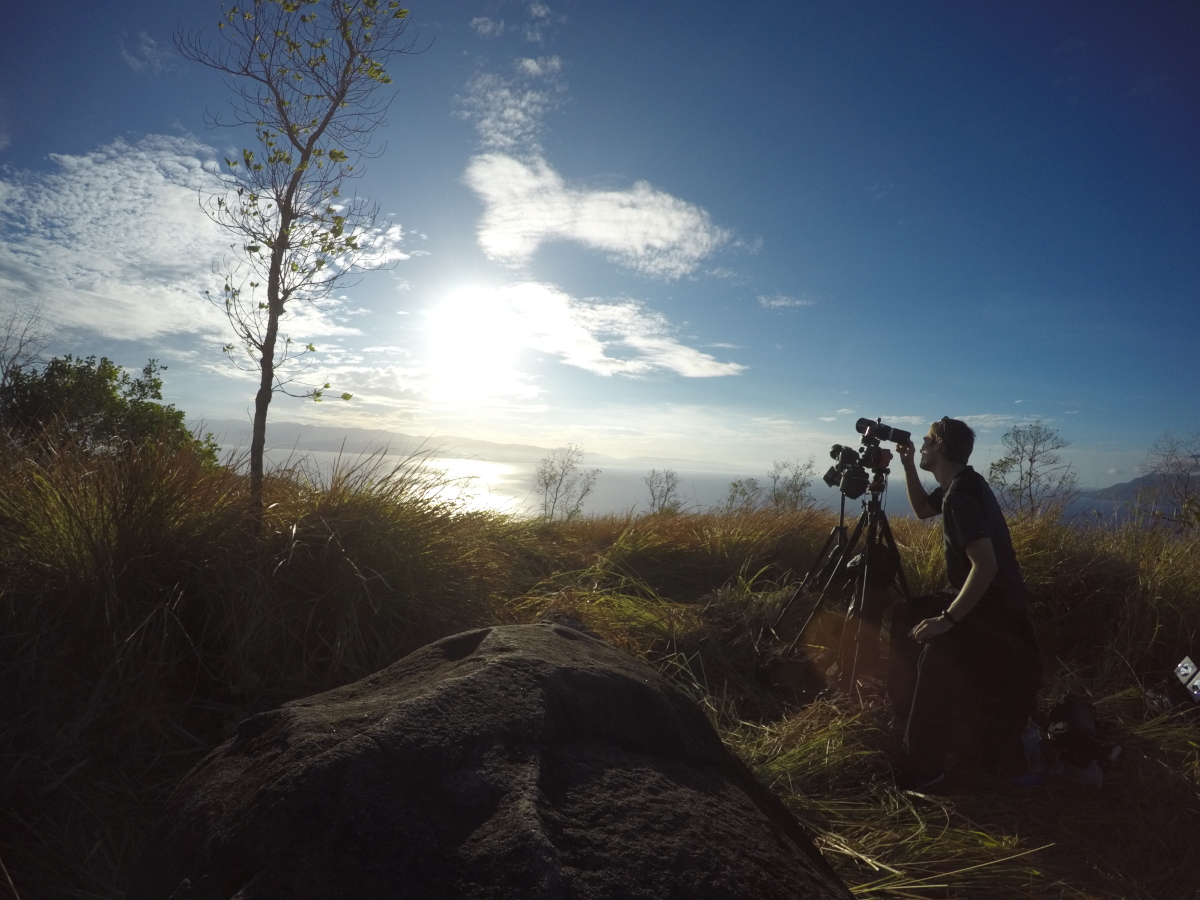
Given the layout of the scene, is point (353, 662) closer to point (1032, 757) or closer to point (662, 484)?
point (1032, 757)

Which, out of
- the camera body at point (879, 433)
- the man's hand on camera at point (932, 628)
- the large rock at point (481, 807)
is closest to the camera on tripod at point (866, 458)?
the camera body at point (879, 433)

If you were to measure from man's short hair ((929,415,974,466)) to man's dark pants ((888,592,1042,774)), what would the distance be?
29.3 inches

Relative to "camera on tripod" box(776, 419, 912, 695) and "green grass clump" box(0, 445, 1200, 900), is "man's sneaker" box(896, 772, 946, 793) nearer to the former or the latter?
"green grass clump" box(0, 445, 1200, 900)

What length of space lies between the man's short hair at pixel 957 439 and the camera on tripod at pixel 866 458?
0.41 m

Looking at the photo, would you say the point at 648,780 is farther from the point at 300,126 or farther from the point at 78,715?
the point at 300,126

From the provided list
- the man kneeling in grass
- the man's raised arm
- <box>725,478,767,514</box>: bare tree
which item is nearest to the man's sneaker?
the man kneeling in grass

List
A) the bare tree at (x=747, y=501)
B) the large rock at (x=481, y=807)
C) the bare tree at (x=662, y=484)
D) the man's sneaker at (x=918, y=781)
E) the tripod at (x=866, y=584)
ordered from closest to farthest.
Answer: the large rock at (x=481, y=807), the man's sneaker at (x=918, y=781), the tripod at (x=866, y=584), the bare tree at (x=747, y=501), the bare tree at (x=662, y=484)

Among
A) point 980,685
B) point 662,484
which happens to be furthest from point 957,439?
point 662,484

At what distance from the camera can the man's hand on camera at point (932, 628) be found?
3361mm

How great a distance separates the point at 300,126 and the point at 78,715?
4.42 m

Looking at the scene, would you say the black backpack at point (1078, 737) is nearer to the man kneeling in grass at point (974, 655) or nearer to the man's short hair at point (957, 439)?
the man kneeling in grass at point (974, 655)

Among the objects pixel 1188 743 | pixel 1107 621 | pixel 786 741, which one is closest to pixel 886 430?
pixel 786 741

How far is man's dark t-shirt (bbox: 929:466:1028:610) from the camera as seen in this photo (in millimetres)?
3346

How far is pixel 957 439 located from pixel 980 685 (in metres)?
1.26
